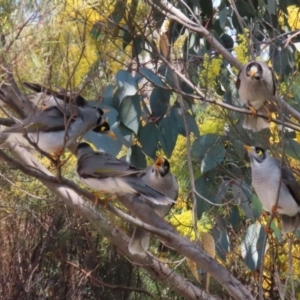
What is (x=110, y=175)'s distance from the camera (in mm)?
3168

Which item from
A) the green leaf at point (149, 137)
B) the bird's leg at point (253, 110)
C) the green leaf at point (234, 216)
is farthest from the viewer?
the green leaf at point (234, 216)

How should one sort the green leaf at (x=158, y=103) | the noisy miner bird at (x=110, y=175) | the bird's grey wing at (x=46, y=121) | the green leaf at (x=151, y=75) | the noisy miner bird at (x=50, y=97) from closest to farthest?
the noisy miner bird at (x=50, y=97)
the bird's grey wing at (x=46, y=121)
the noisy miner bird at (x=110, y=175)
the green leaf at (x=151, y=75)
the green leaf at (x=158, y=103)

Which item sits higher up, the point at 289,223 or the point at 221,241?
the point at 289,223

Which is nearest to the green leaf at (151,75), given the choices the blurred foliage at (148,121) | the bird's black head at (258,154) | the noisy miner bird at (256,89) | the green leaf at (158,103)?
the blurred foliage at (148,121)

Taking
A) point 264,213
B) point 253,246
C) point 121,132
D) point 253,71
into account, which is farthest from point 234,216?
point 253,71

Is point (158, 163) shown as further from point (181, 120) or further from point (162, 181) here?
point (181, 120)

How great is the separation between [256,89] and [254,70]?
24 cm

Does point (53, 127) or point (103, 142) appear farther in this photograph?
point (103, 142)

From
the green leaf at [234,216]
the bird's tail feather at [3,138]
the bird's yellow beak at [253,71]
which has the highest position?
the bird's yellow beak at [253,71]

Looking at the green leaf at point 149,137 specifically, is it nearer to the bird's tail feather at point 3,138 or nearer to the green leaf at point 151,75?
the green leaf at point 151,75

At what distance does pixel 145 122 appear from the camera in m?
3.90

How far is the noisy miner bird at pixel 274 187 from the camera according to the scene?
350 cm

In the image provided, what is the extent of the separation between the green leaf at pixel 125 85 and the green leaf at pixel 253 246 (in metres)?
0.83

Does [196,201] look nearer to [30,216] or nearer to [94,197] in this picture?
[94,197]
